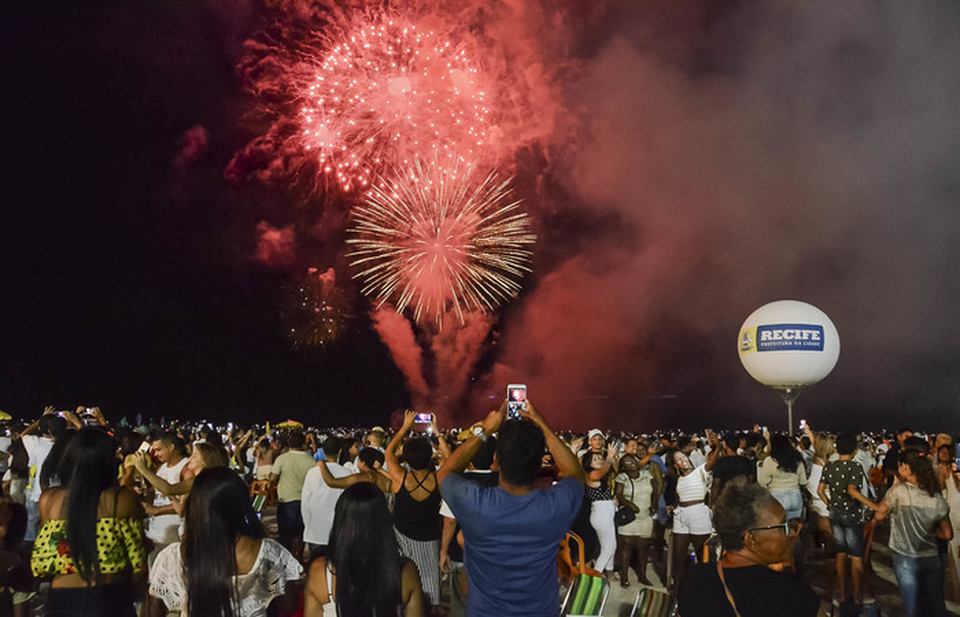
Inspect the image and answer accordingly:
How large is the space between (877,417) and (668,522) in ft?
129

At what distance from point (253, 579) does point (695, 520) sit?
633cm

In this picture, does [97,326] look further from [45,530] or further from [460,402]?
[45,530]

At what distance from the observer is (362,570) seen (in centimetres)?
338

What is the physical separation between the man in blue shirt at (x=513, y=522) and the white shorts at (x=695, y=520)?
18.2ft

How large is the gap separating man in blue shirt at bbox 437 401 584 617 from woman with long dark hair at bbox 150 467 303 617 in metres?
0.85

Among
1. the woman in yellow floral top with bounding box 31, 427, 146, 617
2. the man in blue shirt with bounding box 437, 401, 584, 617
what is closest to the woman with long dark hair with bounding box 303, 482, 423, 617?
the man in blue shirt with bounding box 437, 401, 584, 617

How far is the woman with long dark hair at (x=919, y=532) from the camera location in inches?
263

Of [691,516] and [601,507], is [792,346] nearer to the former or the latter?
[691,516]

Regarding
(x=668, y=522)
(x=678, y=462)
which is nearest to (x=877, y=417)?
(x=668, y=522)

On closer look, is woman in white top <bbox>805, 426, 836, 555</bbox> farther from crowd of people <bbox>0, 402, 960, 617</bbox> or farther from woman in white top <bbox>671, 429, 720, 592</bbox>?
crowd of people <bbox>0, 402, 960, 617</bbox>

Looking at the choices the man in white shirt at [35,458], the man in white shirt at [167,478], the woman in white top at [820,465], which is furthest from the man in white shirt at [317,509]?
the woman in white top at [820,465]

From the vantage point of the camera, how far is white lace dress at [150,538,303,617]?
11.7 ft

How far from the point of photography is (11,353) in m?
37.6

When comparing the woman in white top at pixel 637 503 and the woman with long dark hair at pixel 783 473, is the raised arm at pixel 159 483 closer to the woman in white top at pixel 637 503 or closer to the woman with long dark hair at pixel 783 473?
the woman in white top at pixel 637 503
